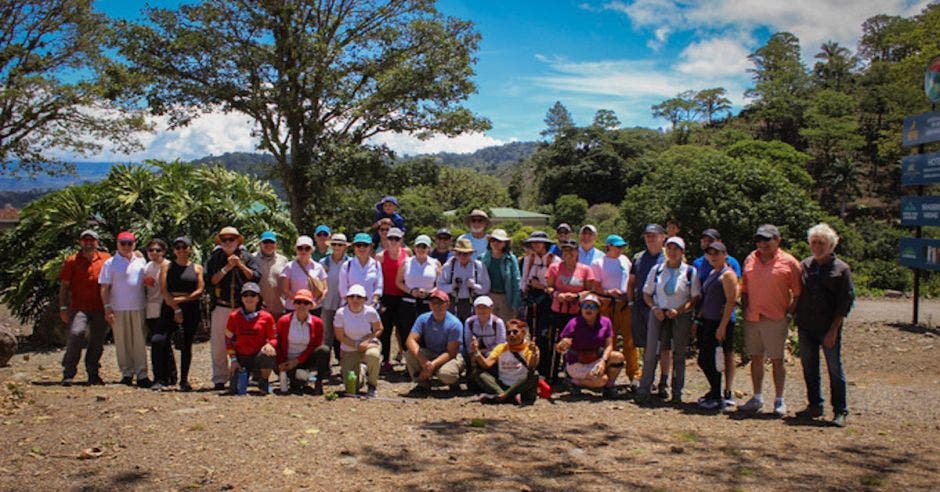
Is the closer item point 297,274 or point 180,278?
point 180,278

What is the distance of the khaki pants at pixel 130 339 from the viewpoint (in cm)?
734

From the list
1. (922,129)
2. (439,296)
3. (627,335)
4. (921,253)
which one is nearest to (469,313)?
(439,296)

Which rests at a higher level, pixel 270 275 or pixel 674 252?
pixel 674 252

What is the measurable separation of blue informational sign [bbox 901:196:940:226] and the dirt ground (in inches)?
257

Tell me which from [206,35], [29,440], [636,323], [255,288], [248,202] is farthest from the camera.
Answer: [206,35]

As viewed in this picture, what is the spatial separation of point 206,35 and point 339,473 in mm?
18135

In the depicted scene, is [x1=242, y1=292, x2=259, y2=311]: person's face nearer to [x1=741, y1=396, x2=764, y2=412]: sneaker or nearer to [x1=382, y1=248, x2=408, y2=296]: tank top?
[x1=382, y1=248, x2=408, y2=296]: tank top

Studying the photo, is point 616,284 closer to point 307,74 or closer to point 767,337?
point 767,337

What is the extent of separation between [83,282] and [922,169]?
1380 cm

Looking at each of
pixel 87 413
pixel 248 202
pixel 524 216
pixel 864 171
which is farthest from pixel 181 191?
pixel 864 171

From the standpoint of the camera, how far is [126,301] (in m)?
7.34

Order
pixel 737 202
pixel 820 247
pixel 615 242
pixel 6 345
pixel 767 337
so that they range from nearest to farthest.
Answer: pixel 820 247 → pixel 767 337 → pixel 615 242 → pixel 6 345 → pixel 737 202

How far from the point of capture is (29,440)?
499 cm

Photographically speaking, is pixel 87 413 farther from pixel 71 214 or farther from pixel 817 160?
pixel 817 160
